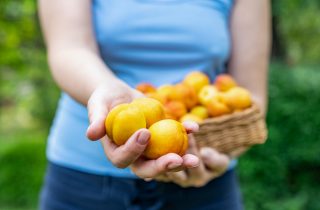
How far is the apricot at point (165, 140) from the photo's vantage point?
1.27 m

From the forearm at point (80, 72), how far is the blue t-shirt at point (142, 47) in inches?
5.0

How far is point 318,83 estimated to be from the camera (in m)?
4.36

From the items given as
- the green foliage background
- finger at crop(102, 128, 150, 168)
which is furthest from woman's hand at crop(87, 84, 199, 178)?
the green foliage background

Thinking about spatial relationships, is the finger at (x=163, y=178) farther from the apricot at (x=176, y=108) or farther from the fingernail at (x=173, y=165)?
the fingernail at (x=173, y=165)

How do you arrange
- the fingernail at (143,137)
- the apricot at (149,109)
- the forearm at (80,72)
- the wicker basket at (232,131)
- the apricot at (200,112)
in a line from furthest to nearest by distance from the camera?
the apricot at (200,112), the wicker basket at (232,131), the forearm at (80,72), the apricot at (149,109), the fingernail at (143,137)

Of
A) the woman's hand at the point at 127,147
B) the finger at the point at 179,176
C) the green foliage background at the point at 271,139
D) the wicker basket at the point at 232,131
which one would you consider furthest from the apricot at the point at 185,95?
the green foliage background at the point at 271,139

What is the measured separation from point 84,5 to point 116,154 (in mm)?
607

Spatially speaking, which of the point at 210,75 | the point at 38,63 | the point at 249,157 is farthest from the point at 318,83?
the point at 38,63

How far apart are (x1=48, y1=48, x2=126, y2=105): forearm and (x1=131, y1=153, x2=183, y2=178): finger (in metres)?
0.22

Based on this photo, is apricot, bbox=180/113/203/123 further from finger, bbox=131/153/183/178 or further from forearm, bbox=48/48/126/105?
finger, bbox=131/153/183/178

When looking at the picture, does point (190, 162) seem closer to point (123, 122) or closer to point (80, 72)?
point (123, 122)

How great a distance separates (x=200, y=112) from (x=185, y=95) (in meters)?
0.08

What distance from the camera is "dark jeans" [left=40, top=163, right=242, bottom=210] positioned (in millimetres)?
1775

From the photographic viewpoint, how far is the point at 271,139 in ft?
14.1
